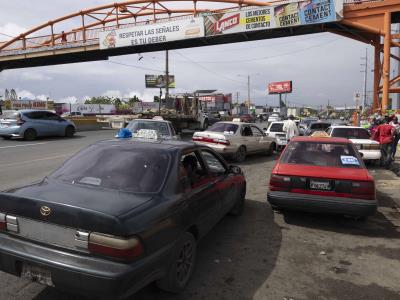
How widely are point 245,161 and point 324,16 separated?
47.1 ft

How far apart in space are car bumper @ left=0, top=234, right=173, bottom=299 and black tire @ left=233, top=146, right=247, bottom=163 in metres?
10.2

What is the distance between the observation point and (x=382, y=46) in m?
24.9

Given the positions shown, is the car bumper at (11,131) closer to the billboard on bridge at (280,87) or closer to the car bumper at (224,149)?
the car bumper at (224,149)

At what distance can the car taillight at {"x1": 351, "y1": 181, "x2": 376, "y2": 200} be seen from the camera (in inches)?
234

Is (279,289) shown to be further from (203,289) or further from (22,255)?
(22,255)

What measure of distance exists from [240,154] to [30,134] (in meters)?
11.7

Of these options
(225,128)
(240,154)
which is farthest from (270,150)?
(225,128)

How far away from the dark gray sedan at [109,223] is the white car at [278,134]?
43.2 ft

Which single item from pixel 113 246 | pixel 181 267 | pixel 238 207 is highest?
pixel 113 246

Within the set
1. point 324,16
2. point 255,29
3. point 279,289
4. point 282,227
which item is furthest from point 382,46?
point 279,289

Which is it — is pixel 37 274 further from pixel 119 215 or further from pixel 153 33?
pixel 153 33

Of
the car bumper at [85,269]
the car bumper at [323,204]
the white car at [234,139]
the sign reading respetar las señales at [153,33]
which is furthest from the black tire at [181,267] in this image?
the sign reading respetar las señales at [153,33]

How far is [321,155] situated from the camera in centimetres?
695

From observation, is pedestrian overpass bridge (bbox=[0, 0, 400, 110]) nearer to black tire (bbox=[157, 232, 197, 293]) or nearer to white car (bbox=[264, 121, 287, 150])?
white car (bbox=[264, 121, 287, 150])
